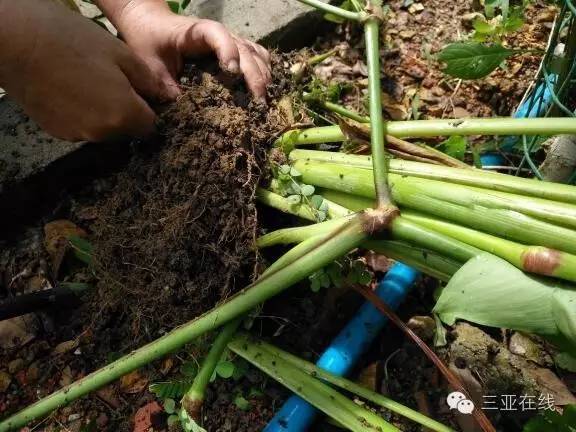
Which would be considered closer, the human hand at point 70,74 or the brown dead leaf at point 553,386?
the human hand at point 70,74

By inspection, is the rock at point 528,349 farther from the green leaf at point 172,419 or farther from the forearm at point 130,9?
A: the forearm at point 130,9

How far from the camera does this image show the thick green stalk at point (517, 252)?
2.47 feet

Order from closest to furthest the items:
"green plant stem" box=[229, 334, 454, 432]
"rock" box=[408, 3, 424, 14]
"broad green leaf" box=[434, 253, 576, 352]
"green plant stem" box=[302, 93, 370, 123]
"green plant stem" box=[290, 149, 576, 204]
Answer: "broad green leaf" box=[434, 253, 576, 352] < "green plant stem" box=[290, 149, 576, 204] < "green plant stem" box=[229, 334, 454, 432] < "green plant stem" box=[302, 93, 370, 123] < "rock" box=[408, 3, 424, 14]

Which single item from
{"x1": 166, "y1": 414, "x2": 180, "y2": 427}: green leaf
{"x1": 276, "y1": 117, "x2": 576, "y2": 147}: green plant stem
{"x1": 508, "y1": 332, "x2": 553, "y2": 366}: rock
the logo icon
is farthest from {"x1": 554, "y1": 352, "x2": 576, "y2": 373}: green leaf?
{"x1": 166, "y1": 414, "x2": 180, "y2": 427}: green leaf

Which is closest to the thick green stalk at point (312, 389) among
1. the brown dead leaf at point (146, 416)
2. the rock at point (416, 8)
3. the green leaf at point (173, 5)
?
the brown dead leaf at point (146, 416)

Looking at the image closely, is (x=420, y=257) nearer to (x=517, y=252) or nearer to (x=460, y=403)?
(x=517, y=252)

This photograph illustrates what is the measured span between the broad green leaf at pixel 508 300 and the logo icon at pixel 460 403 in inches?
12.5

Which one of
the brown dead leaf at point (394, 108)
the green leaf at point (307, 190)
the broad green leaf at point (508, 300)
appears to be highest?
the broad green leaf at point (508, 300)

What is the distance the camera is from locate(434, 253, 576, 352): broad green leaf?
0.73m

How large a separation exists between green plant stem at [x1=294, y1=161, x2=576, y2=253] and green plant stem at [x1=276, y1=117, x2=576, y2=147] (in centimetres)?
7

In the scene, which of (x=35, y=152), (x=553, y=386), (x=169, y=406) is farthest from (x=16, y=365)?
(x=553, y=386)

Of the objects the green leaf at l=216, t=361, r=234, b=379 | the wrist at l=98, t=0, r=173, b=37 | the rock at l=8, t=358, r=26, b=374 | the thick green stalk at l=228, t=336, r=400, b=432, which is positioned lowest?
the rock at l=8, t=358, r=26, b=374

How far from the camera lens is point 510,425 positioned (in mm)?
1073

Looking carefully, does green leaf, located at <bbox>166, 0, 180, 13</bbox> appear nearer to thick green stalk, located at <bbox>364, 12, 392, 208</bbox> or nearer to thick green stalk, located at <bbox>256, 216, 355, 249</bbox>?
thick green stalk, located at <bbox>364, 12, 392, 208</bbox>
